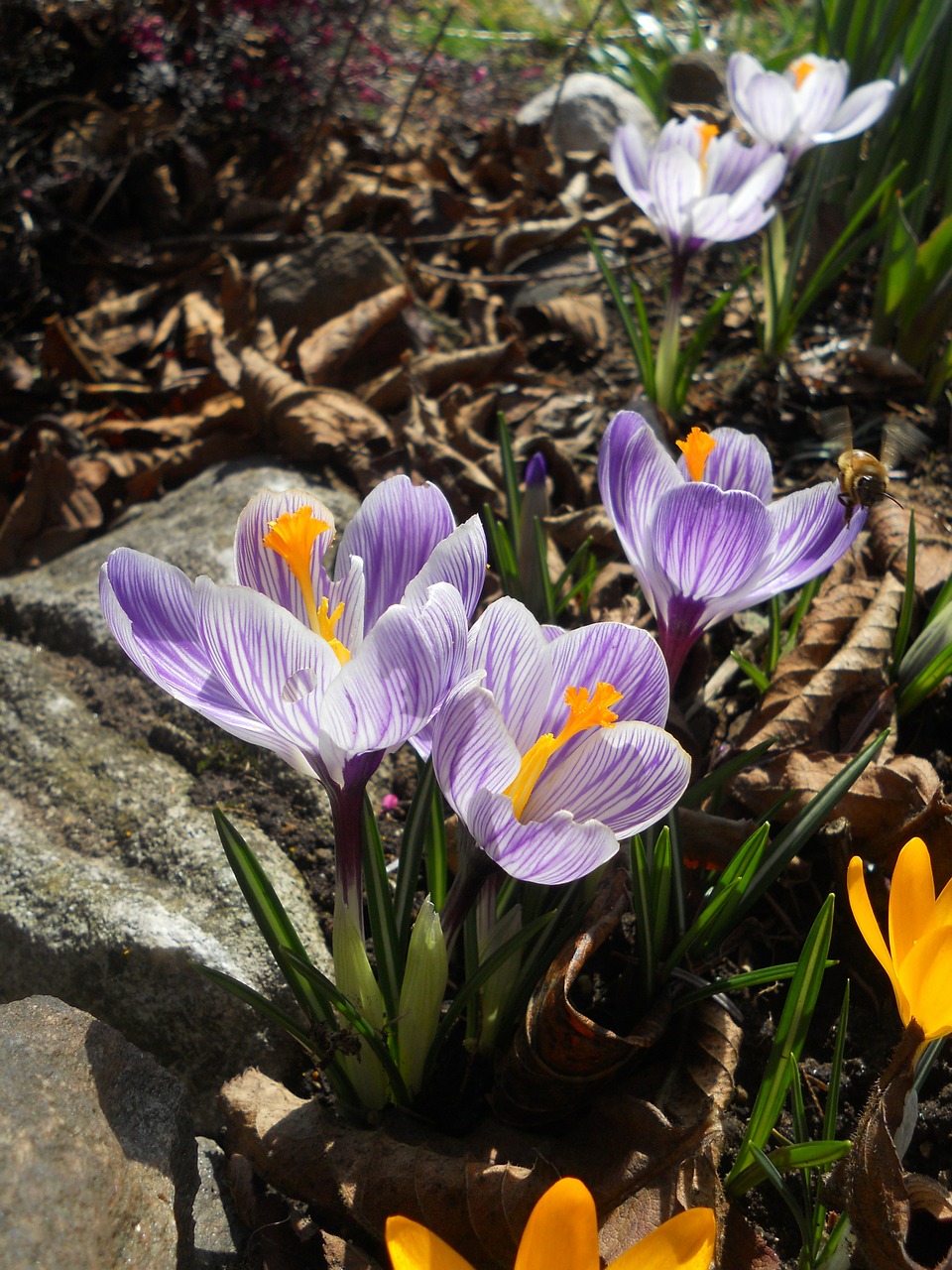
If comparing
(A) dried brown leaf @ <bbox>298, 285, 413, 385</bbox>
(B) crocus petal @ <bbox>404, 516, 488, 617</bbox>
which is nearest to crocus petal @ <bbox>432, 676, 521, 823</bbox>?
(B) crocus petal @ <bbox>404, 516, 488, 617</bbox>

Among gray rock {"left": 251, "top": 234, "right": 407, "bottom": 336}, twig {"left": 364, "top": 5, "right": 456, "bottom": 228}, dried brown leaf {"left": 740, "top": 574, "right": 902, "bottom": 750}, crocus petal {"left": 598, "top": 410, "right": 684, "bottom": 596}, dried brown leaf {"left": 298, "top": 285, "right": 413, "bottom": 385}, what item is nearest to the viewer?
crocus petal {"left": 598, "top": 410, "right": 684, "bottom": 596}

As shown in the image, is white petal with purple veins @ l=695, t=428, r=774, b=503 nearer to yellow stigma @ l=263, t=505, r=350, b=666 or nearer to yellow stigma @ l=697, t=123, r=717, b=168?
yellow stigma @ l=263, t=505, r=350, b=666

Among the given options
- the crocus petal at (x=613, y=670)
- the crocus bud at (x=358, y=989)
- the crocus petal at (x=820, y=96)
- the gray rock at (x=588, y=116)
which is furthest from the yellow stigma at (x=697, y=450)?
the gray rock at (x=588, y=116)

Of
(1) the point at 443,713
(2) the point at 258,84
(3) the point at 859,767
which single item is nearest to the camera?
(1) the point at 443,713

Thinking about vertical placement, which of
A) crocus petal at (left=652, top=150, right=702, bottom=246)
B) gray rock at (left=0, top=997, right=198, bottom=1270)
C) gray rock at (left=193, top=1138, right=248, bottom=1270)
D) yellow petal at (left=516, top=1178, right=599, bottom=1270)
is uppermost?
crocus petal at (left=652, top=150, right=702, bottom=246)

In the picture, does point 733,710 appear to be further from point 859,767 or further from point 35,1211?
point 35,1211

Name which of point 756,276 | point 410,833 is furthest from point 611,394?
point 410,833

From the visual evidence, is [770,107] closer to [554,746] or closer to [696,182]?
[696,182]
